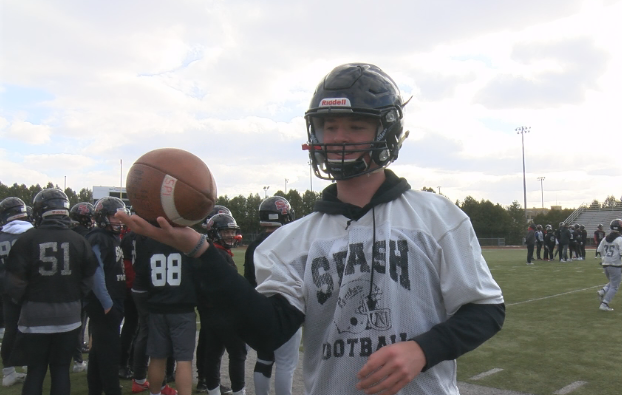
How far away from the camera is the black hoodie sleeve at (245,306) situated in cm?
189

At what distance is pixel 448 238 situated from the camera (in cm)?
205

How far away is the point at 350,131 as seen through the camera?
227 centimetres

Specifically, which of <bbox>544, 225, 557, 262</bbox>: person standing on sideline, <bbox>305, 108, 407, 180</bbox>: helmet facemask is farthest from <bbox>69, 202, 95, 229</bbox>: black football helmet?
<bbox>544, 225, 557, 262</bbox>: person standing on sideline

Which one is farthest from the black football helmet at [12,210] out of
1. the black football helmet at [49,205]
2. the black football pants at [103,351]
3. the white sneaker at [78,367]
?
the black football pants at [103,351]

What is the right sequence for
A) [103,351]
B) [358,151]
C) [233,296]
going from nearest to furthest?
1. [233,296]
2. [358,151]
3. [103,351]

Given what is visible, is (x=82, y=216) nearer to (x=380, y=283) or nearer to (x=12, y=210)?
(x=12, y=210)

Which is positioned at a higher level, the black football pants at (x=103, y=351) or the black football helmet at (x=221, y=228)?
the black football helmet at (x=221, y=228)

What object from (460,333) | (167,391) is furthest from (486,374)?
(460,333)

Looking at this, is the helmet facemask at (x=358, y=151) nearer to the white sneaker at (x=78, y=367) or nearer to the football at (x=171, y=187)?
the football at (x=171, y=187)

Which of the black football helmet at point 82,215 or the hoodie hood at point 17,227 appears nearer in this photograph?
the hoodie hood at point 17,227

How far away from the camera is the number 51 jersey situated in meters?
5.34

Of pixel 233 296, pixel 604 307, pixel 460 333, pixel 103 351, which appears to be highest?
pixel 233 296

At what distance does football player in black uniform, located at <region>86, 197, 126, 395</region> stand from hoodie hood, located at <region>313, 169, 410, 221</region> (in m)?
4.01

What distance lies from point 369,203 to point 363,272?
0.31 meters
